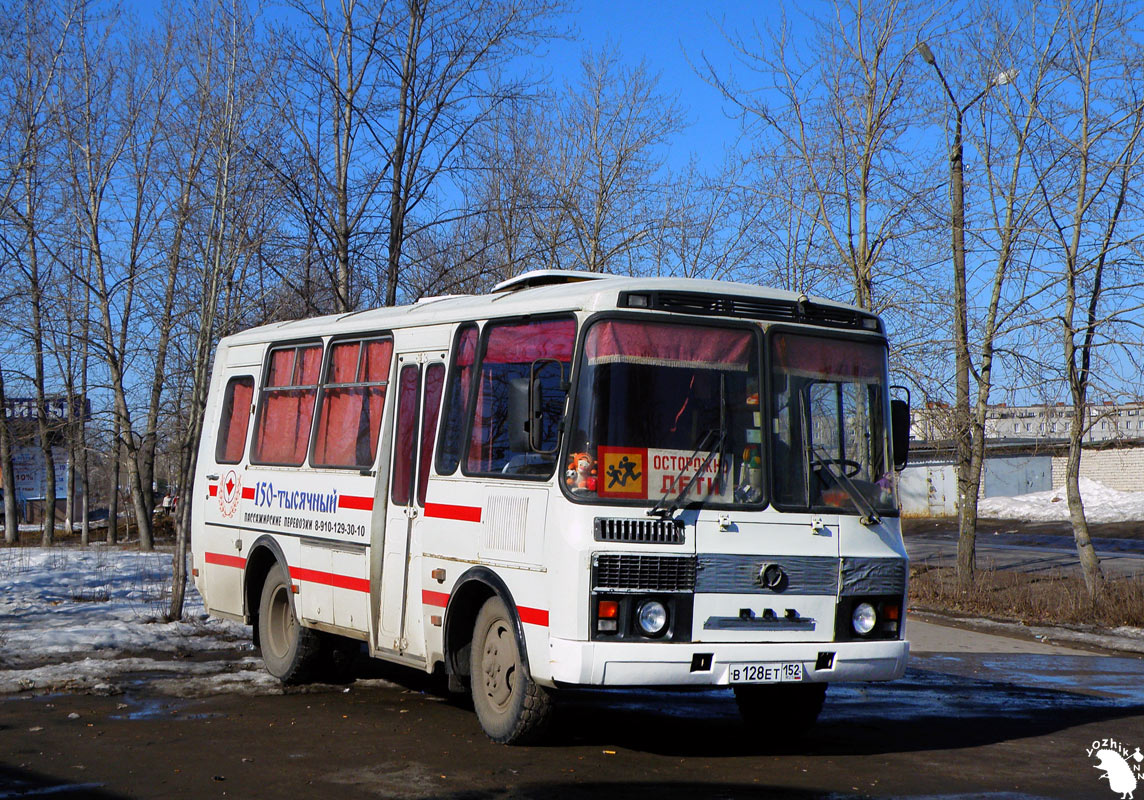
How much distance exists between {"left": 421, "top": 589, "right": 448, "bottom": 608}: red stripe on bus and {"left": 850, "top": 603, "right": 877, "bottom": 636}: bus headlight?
2.76m

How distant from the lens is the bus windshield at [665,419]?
25.7 feet

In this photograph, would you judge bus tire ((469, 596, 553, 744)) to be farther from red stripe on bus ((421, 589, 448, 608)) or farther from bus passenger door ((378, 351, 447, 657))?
bus passenger door ((378, 351, 447, 657))

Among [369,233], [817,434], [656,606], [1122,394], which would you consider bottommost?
[656,606]

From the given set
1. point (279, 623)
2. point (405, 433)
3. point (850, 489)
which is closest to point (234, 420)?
point (279, 623)

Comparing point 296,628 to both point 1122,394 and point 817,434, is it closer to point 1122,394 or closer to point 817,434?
point 817,434

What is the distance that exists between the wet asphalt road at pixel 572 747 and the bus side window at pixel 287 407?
7.30 ft

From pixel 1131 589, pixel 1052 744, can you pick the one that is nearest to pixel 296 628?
pixel 1052 744

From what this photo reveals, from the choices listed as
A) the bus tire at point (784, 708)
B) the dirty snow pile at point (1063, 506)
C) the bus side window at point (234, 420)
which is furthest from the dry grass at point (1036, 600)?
the dirty snow pile at point (1063, 506)

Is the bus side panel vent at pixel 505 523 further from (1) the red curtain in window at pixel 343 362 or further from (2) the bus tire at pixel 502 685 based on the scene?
(1) the red curtain in window at pixel 343 362

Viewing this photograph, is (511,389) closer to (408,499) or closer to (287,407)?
(408,499)

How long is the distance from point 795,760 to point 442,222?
10.7 m

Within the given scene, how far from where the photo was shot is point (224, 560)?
1258cm

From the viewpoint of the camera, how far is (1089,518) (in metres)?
45.9

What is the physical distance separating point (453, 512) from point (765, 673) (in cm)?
248
